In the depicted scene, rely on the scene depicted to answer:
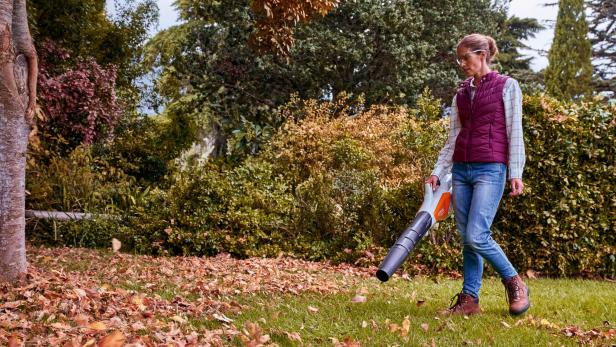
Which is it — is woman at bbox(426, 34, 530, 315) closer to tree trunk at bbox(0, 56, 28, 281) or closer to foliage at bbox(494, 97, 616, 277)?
foliage at bbox(494, 97, 616, 277)

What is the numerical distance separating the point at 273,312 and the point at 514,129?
6.70 feet

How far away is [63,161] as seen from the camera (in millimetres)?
10102

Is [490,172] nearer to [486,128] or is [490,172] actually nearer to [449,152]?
[486,128]

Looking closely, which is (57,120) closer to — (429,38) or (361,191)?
(361,191)

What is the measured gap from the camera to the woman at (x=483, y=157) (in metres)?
3.60

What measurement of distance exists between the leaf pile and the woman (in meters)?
1.52

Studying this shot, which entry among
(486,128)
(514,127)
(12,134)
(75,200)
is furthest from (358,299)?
(75,200)

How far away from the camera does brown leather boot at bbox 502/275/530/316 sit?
12.3 feet

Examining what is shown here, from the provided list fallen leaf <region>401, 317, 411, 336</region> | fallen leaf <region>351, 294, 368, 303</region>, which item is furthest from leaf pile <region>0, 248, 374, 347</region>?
fallen leaf <region>401, 317, 411, 336</region>

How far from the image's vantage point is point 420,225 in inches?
148

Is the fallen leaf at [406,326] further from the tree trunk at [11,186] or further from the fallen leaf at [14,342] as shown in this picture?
the tree trunk at [11,186]

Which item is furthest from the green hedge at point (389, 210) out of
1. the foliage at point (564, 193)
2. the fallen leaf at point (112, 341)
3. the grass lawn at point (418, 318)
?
the fallen leaf at point (112, 341)

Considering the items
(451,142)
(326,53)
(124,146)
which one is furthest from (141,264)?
(326,53)

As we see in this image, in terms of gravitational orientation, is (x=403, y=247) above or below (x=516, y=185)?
below
